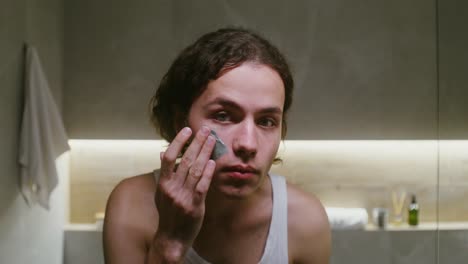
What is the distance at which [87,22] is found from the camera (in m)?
1.81

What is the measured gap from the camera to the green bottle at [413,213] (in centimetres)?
184

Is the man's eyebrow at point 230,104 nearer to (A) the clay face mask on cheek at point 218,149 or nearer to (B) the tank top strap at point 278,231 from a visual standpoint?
(A) the clay face mask on cheek at point 218,149

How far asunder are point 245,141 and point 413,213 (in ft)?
4.49

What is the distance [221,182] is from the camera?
2.26 ft

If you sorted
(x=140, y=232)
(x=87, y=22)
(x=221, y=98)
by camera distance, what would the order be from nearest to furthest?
1. (x=221, y=98)
2. (x=140, y=232)
3. (x=87, y=22)

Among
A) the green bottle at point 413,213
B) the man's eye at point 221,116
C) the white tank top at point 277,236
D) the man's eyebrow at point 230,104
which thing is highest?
the man's eyebrow at point 230,104

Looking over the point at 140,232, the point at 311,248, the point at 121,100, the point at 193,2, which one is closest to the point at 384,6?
the point at 193,2

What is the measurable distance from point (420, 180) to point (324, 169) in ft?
1.25

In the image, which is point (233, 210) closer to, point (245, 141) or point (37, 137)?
point (245, 141)

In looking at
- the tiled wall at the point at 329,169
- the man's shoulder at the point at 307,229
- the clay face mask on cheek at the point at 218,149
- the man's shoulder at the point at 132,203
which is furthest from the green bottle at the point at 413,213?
the clay face mask on cheek at the point at 218,149

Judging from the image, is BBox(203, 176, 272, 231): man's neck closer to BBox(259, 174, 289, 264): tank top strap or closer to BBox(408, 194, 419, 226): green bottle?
BBox(259, 174, 289, 264): tank top strap

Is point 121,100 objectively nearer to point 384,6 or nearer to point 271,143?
point 384,6

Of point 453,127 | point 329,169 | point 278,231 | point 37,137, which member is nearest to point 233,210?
point 278,231

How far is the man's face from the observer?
688mm
